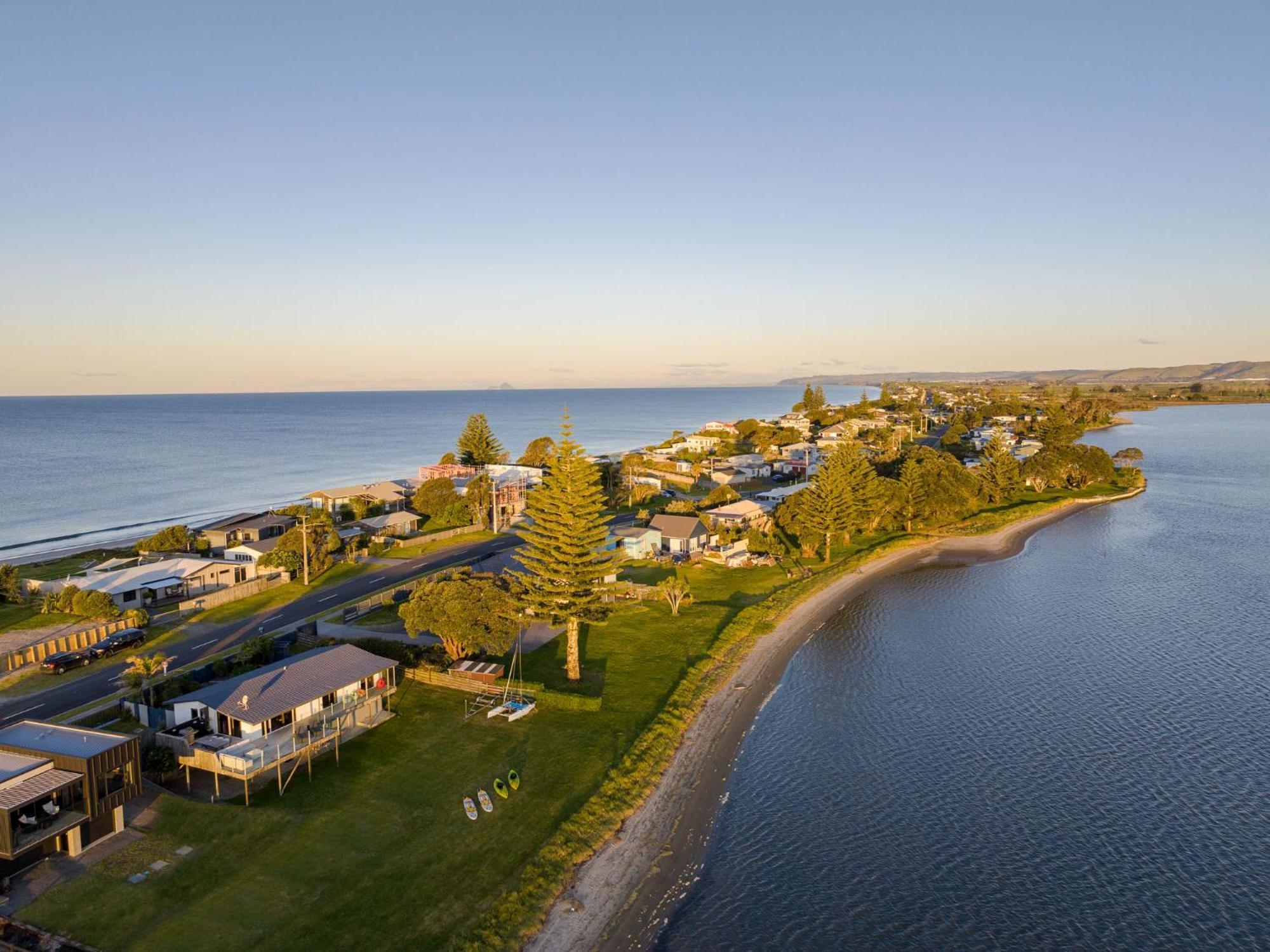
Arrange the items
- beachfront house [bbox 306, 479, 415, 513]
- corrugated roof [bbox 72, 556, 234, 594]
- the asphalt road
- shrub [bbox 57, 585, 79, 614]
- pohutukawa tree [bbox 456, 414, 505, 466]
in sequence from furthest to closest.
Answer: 1. pohutukawa tree [bbox 456, 414, 505, 466]
2. beachfront house [bbox 306, 479, 415, 513]
3. corrugated roof [bbox 72, 556, 234, 594]
4. shrub [bbox 57, 585, 79, 614]
5. the asphalt road

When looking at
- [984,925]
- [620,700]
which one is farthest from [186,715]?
[984,925]

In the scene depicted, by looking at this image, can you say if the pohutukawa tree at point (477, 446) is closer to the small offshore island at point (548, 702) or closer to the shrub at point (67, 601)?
the small offshore island at point (548, 702)

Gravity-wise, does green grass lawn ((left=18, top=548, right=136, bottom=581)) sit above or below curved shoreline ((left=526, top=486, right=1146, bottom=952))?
above

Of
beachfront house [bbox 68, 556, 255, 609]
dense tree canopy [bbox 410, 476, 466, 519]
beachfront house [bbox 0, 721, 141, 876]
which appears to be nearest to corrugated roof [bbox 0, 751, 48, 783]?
beachfront house [bbox 0, 721, 141, 876]

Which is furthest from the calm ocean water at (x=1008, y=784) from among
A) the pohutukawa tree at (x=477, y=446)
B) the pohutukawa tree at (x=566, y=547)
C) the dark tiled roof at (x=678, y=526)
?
the pohutukawa tree at (x=477, y=446)

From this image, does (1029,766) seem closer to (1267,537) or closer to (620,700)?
(620,700)

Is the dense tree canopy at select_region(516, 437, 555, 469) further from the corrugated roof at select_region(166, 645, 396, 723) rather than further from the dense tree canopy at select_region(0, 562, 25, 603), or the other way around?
the corrugated roof at select_region(166, 645, 396, 723)

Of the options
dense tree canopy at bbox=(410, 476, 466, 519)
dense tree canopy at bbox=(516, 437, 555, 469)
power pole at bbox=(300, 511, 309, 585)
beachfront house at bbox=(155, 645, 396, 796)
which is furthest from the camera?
dense tree canopy at bbox=(516, 437, 555, 469)
